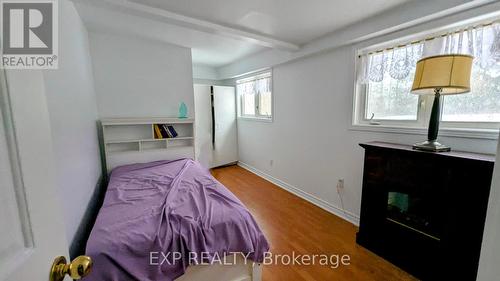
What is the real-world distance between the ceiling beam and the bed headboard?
4.24ft

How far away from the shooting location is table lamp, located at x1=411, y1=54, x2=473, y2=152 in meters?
1.34

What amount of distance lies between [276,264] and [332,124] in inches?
65.9

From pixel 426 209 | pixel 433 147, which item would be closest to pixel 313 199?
pixel 426 209

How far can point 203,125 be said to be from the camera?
4.19m

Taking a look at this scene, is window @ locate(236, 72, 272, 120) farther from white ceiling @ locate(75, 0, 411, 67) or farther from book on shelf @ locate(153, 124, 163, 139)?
book on shelf @ locate(153, 124, 163, 139)

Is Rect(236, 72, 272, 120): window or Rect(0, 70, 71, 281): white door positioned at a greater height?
Rect(236, 72, 272, 120): window

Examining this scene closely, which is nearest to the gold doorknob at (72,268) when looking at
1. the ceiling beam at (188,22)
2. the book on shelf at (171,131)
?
the ceiling beam at (188,22)

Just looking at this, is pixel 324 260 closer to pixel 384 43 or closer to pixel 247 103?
pixel 384 43

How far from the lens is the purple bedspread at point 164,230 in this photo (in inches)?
42.3

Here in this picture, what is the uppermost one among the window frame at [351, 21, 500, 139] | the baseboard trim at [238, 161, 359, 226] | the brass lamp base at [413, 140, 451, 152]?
the window frame at [351, 21, 500, 139]

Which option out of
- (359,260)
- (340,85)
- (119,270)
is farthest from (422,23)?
(119,270)

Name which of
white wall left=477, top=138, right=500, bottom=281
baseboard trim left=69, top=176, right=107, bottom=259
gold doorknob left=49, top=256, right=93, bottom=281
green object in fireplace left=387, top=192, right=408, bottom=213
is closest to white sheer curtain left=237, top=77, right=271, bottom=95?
green object in fireplace left=387, top=192, right=408, bottom=213

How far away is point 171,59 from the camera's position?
300cm

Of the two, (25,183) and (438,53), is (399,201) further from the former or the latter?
(25,183)
